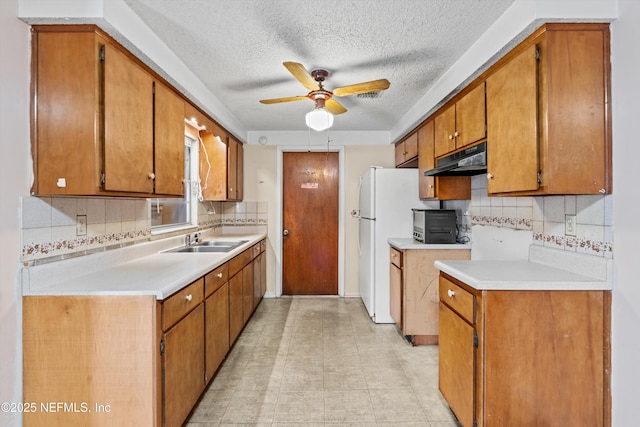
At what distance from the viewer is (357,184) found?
421 centimetres

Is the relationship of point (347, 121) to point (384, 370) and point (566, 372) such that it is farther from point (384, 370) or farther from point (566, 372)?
point (566, 372)

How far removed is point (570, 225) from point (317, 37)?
5.94ft

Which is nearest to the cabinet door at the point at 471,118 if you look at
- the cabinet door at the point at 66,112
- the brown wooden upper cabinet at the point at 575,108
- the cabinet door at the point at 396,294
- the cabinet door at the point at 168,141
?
the brown wooden upper cabinet at the point at 575,108

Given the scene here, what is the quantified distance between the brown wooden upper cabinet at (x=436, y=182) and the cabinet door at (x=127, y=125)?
2.26 meters

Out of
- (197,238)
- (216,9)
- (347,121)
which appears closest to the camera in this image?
(216,9)

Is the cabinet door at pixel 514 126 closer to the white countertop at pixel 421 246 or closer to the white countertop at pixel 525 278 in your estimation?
the white countertop at pixel 525 278

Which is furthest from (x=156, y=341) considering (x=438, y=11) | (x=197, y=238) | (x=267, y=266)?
(x=267, y=266)

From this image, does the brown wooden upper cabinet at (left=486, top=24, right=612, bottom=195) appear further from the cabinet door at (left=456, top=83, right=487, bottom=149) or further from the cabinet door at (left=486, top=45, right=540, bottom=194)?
the cabinet door at (left=456, top=83, right=487, bottom=149)

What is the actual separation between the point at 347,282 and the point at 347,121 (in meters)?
2.12

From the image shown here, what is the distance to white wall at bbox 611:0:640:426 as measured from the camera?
4.38 feet

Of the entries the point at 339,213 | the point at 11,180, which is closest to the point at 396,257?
the point at 339,213

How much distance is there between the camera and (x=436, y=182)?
2795 millimetres

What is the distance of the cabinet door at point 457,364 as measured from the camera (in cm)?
155

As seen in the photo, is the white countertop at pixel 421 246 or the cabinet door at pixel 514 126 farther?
the white countertop at pixel 421 246
